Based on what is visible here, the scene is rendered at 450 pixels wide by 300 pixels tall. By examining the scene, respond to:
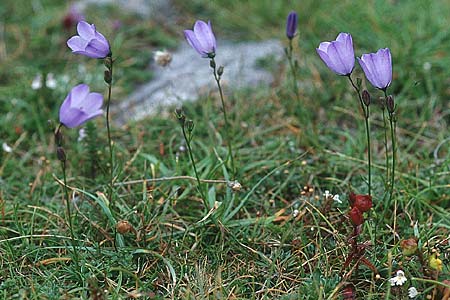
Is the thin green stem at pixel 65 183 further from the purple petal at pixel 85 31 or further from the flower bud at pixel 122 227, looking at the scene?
the purple petal at pixel 85 31

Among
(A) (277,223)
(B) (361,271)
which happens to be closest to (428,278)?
(B) (361,271)

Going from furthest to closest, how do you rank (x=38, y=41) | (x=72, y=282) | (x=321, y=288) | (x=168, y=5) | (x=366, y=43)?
(x=168, y=5) → (x=38, y=41) → (x=366, y=43) → (x=72, y=282) → (x=321, y=288)

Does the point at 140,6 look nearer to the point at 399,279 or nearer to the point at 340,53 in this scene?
the point at 340,53

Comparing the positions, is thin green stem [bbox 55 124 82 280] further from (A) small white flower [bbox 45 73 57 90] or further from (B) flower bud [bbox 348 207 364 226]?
(A) small white flower [bbox 45 73 57 90]

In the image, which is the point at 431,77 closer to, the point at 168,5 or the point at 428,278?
the point at 428,278

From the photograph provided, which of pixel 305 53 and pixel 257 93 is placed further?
pixel 305 53

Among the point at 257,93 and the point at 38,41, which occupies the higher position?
the point at 257,93

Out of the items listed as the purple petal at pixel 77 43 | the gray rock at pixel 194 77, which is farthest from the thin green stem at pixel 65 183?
the gray rock at pixel 194 77
